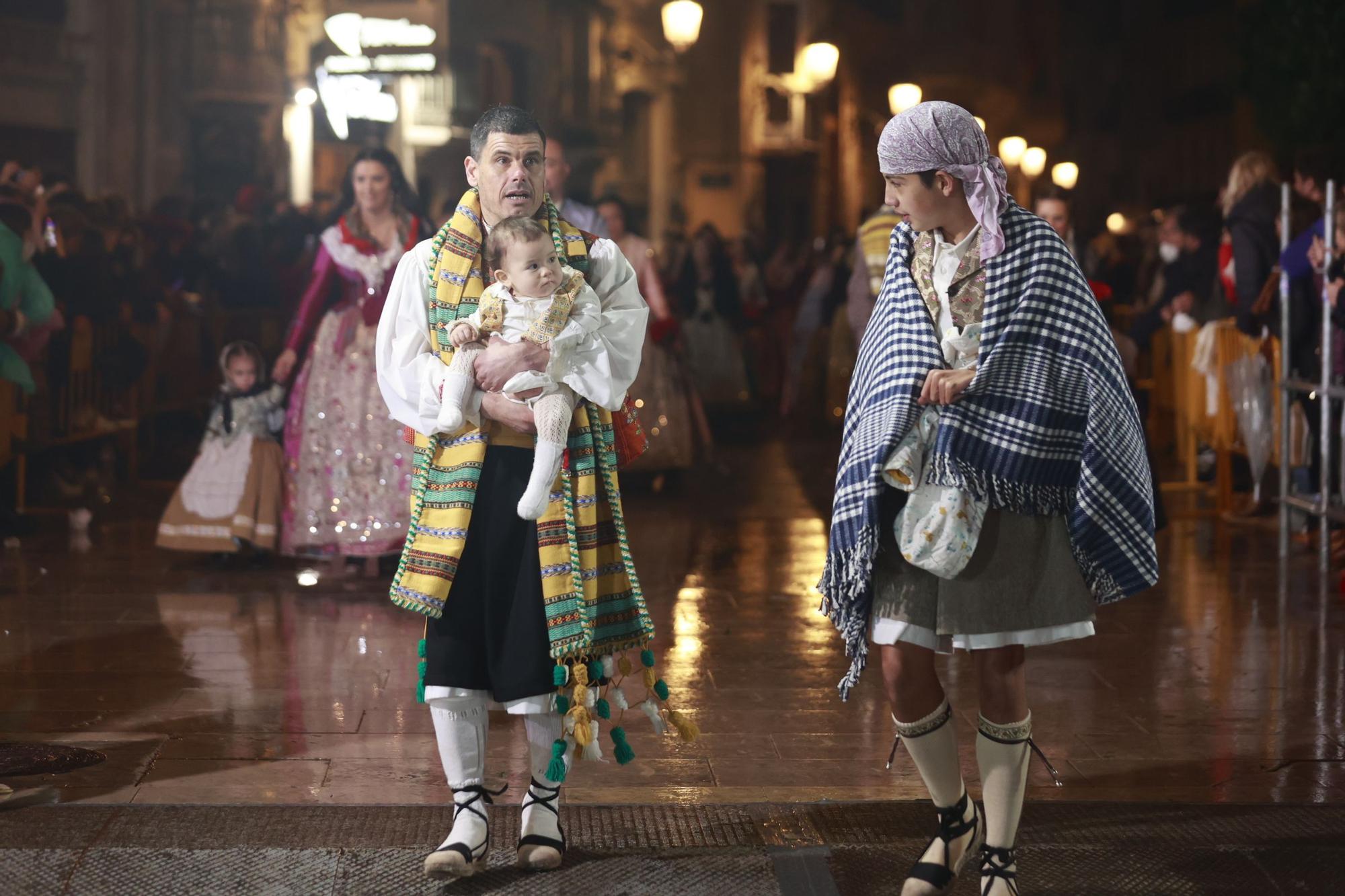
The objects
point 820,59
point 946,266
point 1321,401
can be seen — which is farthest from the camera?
point 820,59

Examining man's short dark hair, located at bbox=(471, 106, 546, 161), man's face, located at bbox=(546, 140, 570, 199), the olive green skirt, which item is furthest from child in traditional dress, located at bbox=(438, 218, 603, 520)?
man's face, located at bbox=(546, 140, 570, 199)

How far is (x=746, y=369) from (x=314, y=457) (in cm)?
898

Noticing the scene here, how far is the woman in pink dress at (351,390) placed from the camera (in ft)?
26.0

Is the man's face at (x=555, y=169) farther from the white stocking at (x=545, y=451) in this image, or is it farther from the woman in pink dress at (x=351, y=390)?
the white stocking at (x=545, y=451)

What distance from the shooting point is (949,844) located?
3.96 meters

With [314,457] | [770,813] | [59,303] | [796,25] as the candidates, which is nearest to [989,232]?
[770,813]

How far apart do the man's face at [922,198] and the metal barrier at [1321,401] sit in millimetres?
4510

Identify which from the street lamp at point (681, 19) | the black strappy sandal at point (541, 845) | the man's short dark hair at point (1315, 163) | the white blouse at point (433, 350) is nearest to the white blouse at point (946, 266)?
the white blouse at point (433, 350)

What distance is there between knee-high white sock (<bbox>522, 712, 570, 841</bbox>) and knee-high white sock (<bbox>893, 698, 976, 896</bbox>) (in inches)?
32.9

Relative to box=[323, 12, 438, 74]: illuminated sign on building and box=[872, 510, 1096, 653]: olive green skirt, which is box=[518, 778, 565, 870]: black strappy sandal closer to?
box=[872, 510, 1096, 653]: olive green skirt

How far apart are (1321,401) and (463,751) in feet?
17.5

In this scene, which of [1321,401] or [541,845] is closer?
[541,845]

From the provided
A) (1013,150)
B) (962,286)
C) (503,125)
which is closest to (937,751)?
(962,286)

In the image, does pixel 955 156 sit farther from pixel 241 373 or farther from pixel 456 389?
pixel 241 373
